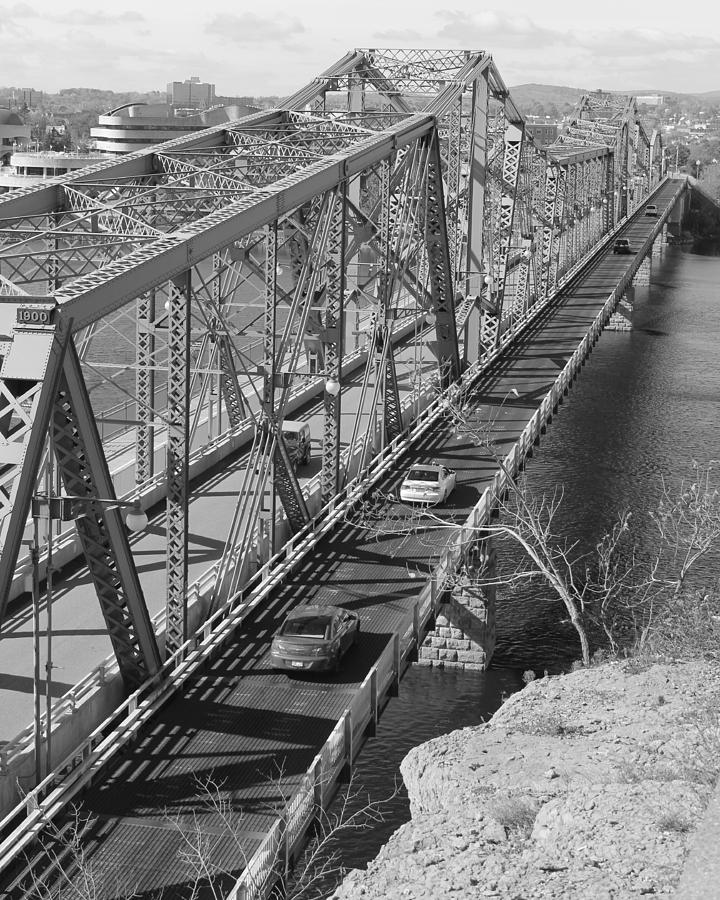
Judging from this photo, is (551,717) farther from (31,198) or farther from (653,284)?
(653,284)

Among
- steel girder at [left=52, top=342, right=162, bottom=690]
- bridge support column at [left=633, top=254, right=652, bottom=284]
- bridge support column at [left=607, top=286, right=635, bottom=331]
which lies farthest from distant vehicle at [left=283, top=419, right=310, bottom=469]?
bridge support column at [left=633, top=254, right=652, bottom=284]

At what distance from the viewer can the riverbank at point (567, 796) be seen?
16.9 meters

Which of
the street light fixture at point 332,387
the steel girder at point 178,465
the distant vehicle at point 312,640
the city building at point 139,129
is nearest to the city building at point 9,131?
the city building at point 139,129

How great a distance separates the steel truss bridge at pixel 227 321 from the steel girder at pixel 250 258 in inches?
2.9

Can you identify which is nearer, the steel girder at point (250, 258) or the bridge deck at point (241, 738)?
the bridge deck at point (241, 738)

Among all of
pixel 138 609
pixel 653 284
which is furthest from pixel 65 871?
pixel 653 284

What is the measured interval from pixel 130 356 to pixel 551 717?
52.5m

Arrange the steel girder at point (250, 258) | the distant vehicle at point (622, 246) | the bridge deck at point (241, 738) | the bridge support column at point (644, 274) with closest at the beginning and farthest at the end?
the bridge deck at point (241, 738) → the steel girder at point (250, 258) → the distant vehicle at point (622, 246) → the bridge support column at point (644, 274)

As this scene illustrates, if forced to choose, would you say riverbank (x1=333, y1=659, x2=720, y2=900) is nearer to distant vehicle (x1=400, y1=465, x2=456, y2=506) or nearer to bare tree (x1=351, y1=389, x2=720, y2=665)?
bare tree (x1=351, y1=389, x2=720, y2=665)

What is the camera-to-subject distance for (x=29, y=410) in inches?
801

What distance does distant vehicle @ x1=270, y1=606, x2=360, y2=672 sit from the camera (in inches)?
1022

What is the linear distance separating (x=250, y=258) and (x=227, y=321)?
2.74 meters

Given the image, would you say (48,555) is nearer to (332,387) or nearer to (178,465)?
(178,465)

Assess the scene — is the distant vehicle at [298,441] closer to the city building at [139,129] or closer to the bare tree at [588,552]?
the bare tree at [588,552]
